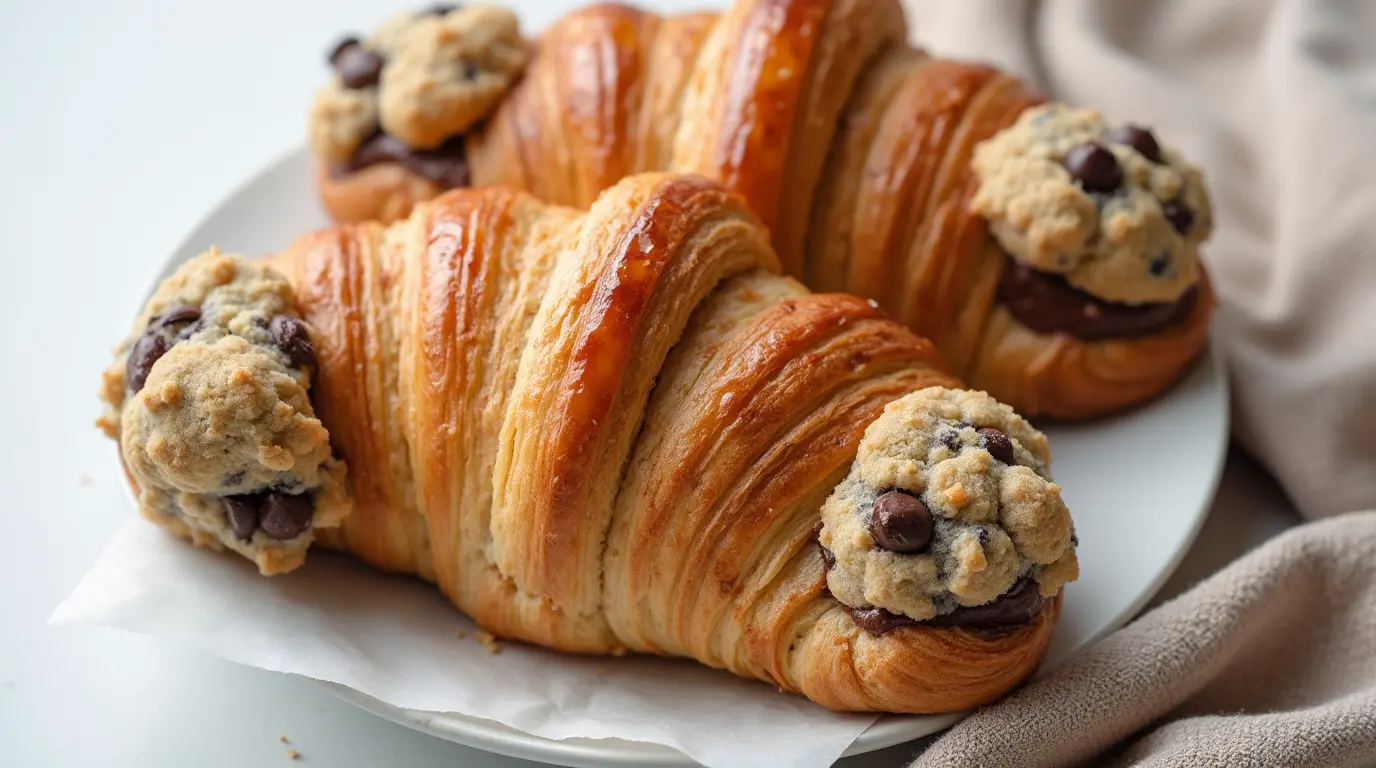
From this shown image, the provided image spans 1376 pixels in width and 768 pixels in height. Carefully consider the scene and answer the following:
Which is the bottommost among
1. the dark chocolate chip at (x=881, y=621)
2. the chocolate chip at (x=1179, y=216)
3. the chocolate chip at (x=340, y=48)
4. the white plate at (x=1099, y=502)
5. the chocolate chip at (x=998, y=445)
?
the white plate at (x=1099, y=502)

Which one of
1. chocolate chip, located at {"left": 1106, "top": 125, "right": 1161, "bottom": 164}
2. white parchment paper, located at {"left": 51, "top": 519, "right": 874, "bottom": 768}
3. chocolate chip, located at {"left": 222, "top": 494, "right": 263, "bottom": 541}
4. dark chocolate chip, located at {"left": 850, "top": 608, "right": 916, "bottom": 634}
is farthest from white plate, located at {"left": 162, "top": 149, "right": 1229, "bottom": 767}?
chocolate chip, located at {"left": 1106, "top": 125, "right": 1161, "bottom": 164}

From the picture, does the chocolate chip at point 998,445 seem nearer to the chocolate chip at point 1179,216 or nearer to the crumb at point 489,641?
the chocolate chip at point 1179,216

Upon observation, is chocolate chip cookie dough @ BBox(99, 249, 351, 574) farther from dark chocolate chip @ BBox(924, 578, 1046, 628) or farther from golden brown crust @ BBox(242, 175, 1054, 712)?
dark chocolate chip @ BBox(924, 578, 1046, 628)

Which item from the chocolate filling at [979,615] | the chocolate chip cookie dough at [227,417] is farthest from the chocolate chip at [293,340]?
the chocolate filling at [979,615]

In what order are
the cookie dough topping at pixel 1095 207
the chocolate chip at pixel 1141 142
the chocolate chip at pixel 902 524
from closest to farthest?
the chocolate chip at pixel 902 524 → the cookie dough topping at pixel 1095 207 → the chocolate chip at pixel 1141 142

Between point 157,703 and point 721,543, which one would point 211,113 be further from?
point 721,543

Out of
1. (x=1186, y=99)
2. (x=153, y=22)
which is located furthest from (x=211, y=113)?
(x=1186, y=99)
